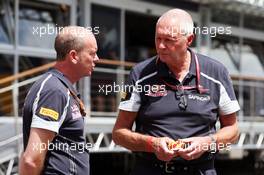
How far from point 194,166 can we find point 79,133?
65 cm

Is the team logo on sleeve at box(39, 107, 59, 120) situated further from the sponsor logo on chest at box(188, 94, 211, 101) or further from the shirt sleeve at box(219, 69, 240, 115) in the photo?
the shirt sleeve at box(219, 69, 240, 115)

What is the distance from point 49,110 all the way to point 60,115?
2.5 inches

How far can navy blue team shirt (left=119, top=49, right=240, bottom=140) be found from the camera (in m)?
2.71

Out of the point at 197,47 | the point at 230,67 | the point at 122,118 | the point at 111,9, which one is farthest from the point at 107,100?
the point at 122,118

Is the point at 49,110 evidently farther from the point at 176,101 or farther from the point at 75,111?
the point at 176,101

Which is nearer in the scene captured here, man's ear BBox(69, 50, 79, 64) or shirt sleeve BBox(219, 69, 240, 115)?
man's ear BBox(69, 50, 79, 64)

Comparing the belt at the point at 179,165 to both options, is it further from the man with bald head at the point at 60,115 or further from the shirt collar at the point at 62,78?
the shirt collar at the point at 62,78

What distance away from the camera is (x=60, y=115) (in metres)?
2.46

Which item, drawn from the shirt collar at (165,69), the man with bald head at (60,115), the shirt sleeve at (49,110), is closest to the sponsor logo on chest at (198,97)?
the shirt collar at (165,69)

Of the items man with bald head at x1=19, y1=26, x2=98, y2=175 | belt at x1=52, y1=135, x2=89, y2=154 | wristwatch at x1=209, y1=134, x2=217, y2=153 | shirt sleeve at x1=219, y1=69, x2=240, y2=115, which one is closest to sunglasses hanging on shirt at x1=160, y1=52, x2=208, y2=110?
shirt sleeve at x1=219, y1=69, x2=240, y2=115

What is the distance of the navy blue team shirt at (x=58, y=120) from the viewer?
2434 millimetres

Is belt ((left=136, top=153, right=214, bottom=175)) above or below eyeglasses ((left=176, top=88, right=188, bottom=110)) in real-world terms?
below

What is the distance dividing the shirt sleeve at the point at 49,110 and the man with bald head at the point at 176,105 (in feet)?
1.40

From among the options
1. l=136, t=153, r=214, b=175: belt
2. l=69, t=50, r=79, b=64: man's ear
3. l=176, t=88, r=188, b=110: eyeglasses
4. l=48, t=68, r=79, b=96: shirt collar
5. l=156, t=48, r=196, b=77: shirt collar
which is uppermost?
l=69, t=50, r=79, b=64: man's ear
